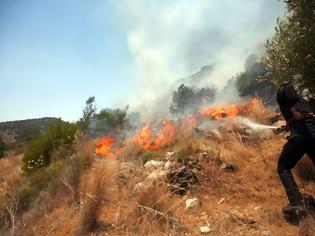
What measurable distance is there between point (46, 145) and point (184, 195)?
10.0 meters

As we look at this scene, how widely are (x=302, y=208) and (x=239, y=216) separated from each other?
43.6 inches

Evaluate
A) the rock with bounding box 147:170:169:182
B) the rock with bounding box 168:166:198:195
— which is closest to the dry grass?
the rock with bounding box 147:170:169:182

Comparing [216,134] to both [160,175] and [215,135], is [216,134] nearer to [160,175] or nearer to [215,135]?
[215,135]

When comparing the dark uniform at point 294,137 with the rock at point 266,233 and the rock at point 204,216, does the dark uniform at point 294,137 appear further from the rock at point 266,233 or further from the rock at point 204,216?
the rock at point 204,216

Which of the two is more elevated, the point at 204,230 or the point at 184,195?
the point at 184,195

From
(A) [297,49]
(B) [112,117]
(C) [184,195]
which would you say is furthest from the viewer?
(B) [112,117]

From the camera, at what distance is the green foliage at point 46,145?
16.0 m

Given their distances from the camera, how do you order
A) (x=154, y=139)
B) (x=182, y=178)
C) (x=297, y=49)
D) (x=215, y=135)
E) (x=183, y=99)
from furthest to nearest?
(x=183, y=99)
(x=154, y=139)
(x=215, y=135)
(x=297, y=49)
(x=182, y=178)

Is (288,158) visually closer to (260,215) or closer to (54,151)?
(260,215)

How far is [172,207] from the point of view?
22.1 feet

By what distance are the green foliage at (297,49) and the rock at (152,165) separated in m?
3.87

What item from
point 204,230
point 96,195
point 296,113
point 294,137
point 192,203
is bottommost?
point 204,230

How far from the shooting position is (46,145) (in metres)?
17.0

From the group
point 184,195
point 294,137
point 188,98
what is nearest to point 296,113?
point 294,137
